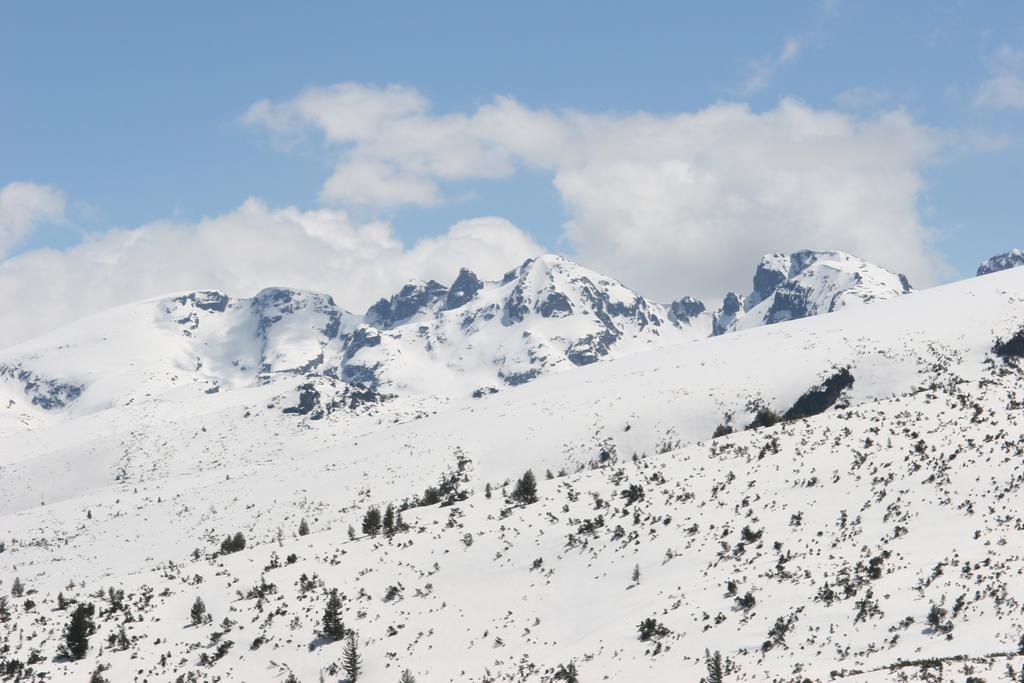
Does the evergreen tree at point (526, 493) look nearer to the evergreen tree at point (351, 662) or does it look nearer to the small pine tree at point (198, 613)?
the small pine tree at point (198, 613)

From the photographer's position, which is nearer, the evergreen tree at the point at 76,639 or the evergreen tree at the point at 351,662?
the evergreen tree at the point at 351,662

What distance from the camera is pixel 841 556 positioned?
131ft

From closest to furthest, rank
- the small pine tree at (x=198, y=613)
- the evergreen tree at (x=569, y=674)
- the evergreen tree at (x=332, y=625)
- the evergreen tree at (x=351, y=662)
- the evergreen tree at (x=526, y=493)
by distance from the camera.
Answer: the evergreen tree at (x=569, y=674) → the evergreen tree at (x=351, y=662) → the evergreen tree at (x=332, y=625) → the small pine tree at (x=198, y=613) → the evergreen tree at (x=526, y=493)

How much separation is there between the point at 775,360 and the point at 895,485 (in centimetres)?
9562

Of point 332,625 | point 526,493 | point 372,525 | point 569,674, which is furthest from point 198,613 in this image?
point 569,674

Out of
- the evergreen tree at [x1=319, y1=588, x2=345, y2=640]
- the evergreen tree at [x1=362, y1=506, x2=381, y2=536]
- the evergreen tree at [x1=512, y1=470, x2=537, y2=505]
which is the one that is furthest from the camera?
the evergreen tree at [x1=362, y1=506, x2=381, y2=536]

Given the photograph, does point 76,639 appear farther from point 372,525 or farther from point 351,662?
point 372,525

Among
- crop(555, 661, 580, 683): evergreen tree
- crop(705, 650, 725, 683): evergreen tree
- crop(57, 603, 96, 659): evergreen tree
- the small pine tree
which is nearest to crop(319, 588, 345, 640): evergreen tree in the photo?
the small pine tree

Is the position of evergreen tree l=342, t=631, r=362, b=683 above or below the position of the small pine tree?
below

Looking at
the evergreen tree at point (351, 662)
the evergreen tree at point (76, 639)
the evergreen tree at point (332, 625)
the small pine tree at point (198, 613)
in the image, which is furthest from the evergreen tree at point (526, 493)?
the evergreen tree at point (76, 639)

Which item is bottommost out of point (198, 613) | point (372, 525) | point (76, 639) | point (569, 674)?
point (569, 674)

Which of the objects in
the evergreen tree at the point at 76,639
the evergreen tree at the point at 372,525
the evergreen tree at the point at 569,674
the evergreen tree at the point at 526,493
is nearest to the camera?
the evergreen tree at the point at 569,674

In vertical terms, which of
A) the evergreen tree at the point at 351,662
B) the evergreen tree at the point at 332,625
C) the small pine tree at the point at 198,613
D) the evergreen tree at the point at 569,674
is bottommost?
the evergreen tree at the point at 569,674

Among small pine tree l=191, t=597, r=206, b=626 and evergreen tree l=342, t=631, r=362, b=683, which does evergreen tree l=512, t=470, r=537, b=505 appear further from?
evergreen tree l=342, t=631, r=362, b=683
